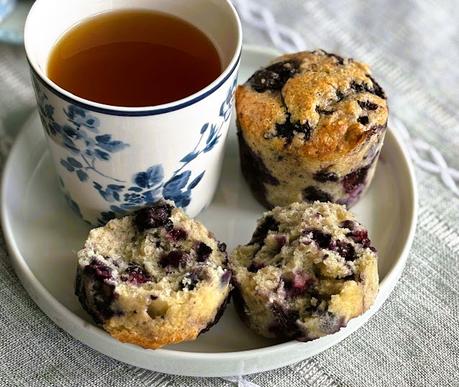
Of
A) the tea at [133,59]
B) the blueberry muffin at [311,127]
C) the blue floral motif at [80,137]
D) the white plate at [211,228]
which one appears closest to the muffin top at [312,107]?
the blueberry muffin at [311,127]

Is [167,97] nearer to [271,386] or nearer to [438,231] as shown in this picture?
[271,386]

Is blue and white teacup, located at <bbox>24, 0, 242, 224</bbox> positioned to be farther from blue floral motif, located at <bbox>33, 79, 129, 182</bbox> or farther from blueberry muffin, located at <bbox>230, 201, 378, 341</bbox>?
blueberry muffin, located at <bbox>230, 201, 378, 341</bbox>

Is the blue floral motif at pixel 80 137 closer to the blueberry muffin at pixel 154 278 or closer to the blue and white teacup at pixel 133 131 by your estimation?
the blue and white teacup at pixel 133 131

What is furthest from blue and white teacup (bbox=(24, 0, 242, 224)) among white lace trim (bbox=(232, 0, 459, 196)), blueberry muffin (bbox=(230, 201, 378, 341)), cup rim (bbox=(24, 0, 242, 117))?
white lace trim (bbox=(232, 0, 459, 196))

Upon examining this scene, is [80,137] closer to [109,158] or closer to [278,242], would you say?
[109,158]

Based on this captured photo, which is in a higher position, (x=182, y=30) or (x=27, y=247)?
(x=182, y=30)

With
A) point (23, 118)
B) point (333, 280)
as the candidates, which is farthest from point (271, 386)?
point (23, 118)
